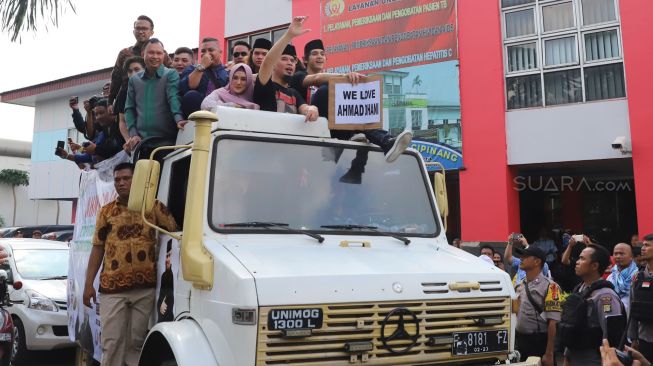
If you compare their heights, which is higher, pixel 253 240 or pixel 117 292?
pixel 253 240

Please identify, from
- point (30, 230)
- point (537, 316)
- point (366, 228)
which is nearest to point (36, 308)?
point (366, 228)

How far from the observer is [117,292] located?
3994mm

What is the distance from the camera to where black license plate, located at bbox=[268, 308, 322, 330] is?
→ 2881 millimetres

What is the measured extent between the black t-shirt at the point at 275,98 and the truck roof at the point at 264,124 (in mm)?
441

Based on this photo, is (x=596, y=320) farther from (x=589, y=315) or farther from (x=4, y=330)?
(x=4, y=330)

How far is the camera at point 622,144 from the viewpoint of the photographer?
32.9ft

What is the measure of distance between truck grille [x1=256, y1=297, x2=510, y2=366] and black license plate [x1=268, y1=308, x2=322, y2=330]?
0.02 m

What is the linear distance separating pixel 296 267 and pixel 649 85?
935 centimetres

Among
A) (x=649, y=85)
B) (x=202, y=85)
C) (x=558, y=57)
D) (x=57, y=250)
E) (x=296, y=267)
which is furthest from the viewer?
(x=558, y=57)

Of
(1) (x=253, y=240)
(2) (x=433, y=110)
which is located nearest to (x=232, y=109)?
(1) (x=253, y=240)

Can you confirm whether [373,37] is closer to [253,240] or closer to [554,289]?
[554,289]

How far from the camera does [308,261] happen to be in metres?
3.17

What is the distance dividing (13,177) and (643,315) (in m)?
41.7

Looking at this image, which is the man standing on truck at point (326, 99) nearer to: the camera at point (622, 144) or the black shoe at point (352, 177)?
the black shoe at point (352, 177)
